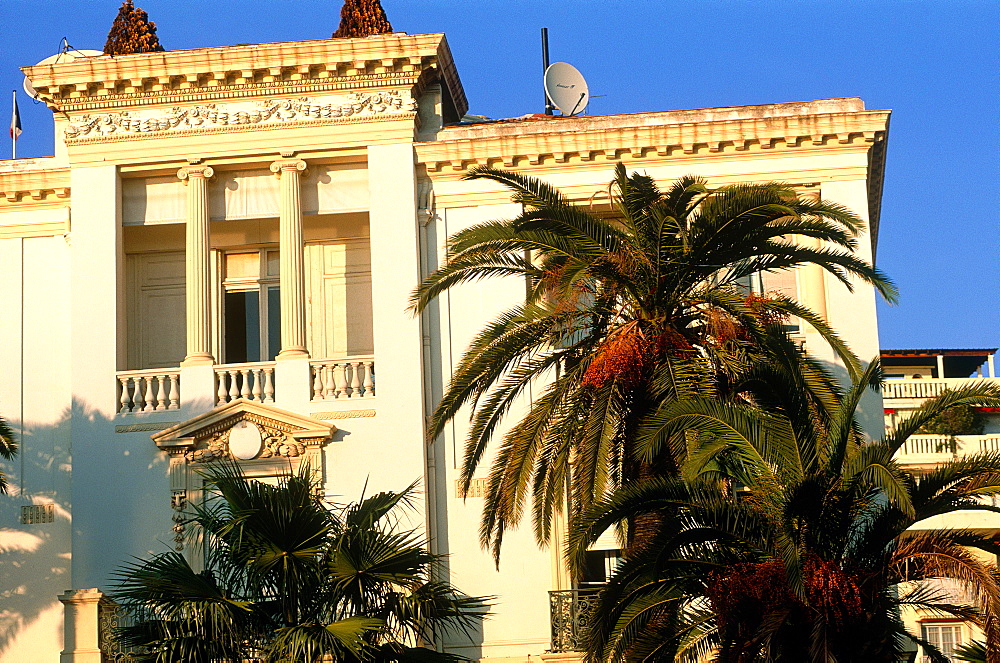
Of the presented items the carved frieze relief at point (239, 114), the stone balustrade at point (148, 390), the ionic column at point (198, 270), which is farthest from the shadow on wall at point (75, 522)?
the carved frieze relief at point (239, 114)

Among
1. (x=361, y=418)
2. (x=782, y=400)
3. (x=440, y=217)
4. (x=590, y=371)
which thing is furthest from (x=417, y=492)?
(x=782, y=400)

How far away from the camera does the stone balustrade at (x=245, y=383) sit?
2908 centimetres

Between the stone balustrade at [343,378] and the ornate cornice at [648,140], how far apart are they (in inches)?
148

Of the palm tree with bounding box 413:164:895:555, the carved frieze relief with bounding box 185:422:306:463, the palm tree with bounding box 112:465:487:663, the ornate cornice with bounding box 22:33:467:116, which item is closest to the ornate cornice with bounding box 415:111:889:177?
the ornate cornice with bounding box 22:33:467:116

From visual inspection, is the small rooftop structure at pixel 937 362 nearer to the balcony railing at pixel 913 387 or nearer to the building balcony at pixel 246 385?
the balcony railing at pixel 913 387

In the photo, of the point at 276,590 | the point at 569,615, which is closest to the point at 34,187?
the point at 276,590

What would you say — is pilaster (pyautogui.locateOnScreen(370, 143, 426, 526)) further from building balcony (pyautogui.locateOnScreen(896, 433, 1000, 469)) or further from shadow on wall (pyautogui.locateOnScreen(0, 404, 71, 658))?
building balcony (pyautogui.locateOnScreen(896, 433, 1000, 469))

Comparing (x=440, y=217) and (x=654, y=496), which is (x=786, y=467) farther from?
(x=440, y=217)

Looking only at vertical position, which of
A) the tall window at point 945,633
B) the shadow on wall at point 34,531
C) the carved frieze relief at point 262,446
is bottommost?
the tall window at point 945,633

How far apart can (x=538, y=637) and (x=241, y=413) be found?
20.7 feet

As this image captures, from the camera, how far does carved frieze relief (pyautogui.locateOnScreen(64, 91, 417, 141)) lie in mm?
30000

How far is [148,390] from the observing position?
2919 centimetres

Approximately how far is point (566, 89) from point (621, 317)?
10.3 meters

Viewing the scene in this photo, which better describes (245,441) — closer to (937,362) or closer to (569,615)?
(569,615)
